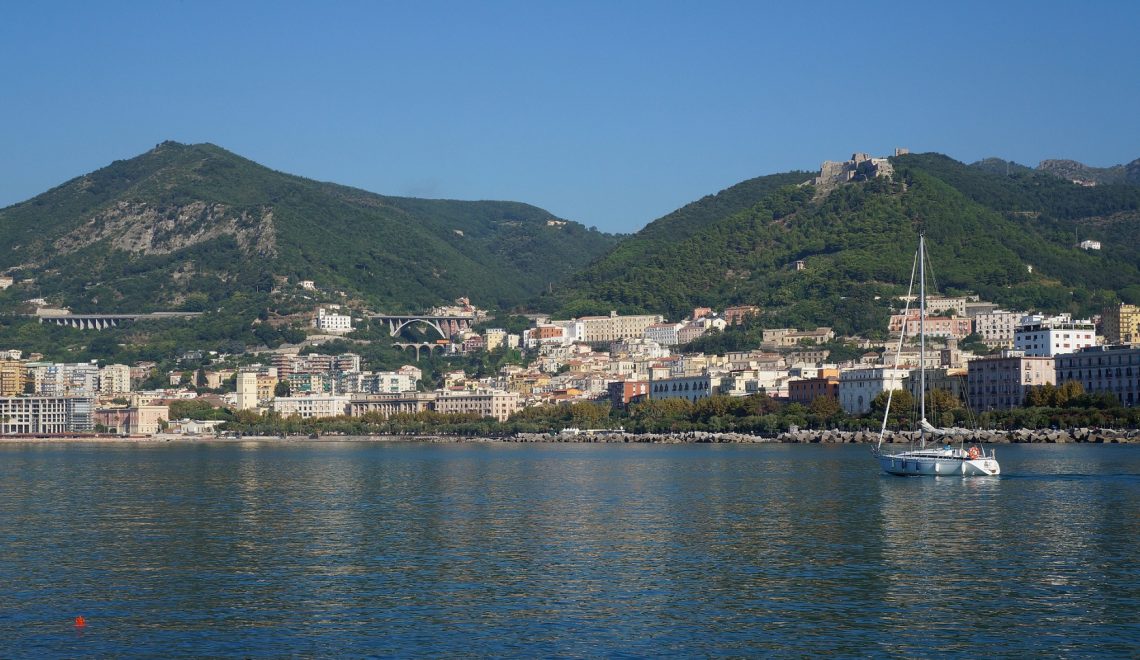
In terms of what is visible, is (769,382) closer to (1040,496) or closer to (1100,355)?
(1100,355)

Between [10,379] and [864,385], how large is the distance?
4086 inches

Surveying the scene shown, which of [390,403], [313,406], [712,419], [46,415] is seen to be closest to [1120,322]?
[712,419]

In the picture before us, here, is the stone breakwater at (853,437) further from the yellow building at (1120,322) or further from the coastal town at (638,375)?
the yellow building at (1120,322)

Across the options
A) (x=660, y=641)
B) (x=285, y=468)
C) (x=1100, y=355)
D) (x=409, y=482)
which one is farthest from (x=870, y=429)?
(x=660, y=641)

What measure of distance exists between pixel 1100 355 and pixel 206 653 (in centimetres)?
9742

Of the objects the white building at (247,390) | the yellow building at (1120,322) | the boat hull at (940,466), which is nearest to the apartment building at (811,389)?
the yellow building at (1120,322)

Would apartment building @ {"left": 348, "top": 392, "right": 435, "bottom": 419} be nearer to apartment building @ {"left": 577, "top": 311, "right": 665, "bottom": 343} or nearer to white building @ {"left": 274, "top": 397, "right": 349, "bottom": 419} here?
white building @ {"left": 274, "top": 397, "right": 349, "bottom": 419}

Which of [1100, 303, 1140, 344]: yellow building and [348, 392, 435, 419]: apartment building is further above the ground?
[1100, 303, 1140, 344]: yellow building

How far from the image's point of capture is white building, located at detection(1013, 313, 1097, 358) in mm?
123625

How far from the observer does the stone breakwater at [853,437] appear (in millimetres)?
89812

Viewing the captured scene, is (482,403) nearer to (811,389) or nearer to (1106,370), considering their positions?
(811,389)

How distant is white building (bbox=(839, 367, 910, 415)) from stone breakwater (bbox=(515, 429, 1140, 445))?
9.82 meters

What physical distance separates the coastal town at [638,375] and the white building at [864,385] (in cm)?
14

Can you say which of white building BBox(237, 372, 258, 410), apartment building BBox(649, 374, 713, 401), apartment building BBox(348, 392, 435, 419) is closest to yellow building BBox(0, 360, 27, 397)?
white building BBox(237, 372, 258, 410)
